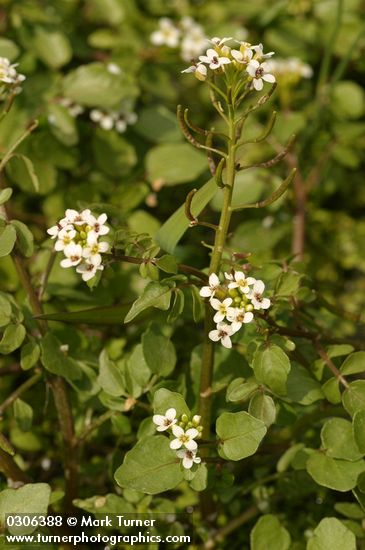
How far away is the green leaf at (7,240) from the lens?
138 cm

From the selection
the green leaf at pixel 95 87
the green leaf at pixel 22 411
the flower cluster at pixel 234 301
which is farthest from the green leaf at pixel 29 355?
the green leaf at pixel 95 87

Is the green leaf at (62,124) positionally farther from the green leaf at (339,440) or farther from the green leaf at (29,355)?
the green leaf at (339,440)

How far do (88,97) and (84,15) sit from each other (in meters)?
0.72

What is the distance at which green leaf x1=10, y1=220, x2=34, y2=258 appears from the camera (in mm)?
1454

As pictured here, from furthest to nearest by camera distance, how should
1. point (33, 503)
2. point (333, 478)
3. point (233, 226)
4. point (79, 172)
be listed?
point (233, 226) → point (79, 172) → point (333, 478) → point (33, 503)

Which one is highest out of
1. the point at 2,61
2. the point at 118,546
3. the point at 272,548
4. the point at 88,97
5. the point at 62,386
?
the point at 2,61

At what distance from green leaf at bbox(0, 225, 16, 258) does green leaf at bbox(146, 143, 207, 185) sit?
1067 millimetres

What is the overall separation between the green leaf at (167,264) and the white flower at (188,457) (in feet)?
1.17

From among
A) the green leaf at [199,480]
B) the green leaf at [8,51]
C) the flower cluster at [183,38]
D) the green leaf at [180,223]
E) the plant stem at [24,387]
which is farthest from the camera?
the flower cluster at [183,38]

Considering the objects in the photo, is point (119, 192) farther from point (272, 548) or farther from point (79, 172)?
point (272, 548)

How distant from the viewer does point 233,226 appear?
284 centimetres

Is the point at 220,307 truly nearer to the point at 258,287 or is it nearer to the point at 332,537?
the point at 258,287

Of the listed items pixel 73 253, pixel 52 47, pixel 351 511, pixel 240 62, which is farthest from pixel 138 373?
pixel 52 47

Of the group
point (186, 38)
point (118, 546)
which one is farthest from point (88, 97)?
point (118, 546)
